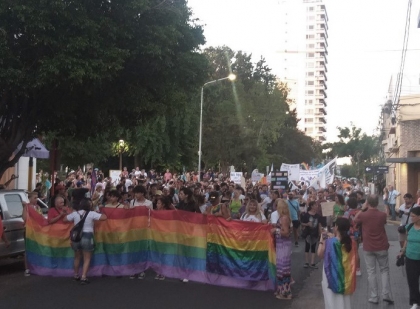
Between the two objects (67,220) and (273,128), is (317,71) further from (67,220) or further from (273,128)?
(67,220)

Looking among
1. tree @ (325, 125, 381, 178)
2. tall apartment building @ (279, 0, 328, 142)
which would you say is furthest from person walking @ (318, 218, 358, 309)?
tall apartment building @ (279, 0, 328, 142)

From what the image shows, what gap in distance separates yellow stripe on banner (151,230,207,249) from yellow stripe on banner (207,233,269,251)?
7.3 inches

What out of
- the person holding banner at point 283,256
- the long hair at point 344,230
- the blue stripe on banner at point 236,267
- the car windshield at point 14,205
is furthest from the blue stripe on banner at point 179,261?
the long hair at point 344,230

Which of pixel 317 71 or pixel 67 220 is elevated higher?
pixel 317 71

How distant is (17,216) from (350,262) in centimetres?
793

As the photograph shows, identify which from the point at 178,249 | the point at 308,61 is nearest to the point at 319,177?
the point at 178,249

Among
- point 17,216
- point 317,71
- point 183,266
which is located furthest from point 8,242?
point 317,71

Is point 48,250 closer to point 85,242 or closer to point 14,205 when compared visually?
point 85,242

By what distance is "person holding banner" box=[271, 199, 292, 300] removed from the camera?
406 inches

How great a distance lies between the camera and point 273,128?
57.2m

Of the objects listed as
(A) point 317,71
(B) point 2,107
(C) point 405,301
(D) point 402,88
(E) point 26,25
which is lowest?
(C) point 405,301

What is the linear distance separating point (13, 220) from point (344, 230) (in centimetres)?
778

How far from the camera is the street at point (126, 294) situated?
969cm

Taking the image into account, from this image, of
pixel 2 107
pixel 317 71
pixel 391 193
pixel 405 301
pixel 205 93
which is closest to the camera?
pixel 405 301
